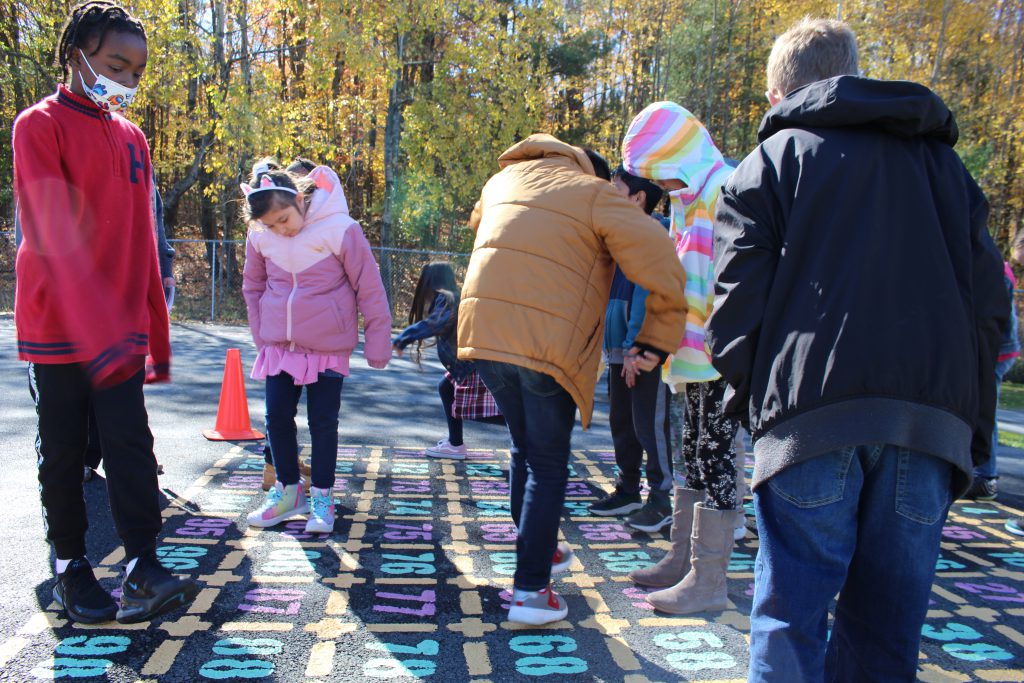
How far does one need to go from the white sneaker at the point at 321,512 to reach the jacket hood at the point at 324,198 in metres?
A: 1.34

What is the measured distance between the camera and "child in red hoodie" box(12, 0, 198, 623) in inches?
100

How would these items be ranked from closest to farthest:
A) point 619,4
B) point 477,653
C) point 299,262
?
point 477,653, point 299,262, point 619,4

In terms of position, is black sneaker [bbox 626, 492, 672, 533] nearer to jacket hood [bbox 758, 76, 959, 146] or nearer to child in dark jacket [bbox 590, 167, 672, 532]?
child in dark jacket [bbox 590, 167, 672, 532]

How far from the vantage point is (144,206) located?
2807 millimetres

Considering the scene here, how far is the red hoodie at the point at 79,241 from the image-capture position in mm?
2516

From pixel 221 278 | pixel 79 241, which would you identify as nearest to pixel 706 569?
pixel 79 241

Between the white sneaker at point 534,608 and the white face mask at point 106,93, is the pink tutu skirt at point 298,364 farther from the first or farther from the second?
the white sneaker at point 534,608

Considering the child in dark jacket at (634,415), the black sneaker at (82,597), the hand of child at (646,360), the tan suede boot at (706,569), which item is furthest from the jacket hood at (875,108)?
the black sneaker at (82,597)

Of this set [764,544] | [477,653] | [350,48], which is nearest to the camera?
[764,544]

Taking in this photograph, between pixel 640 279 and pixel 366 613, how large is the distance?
1.60 metres

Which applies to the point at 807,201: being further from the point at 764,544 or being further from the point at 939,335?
the point at 764,544

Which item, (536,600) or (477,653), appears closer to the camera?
Result: (477,653)

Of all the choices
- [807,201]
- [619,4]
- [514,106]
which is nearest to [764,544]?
[807,201]

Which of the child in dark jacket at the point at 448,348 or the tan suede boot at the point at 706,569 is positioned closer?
the tan suede boot at the point at 706,569
